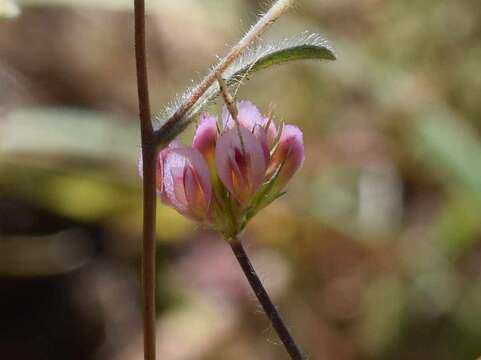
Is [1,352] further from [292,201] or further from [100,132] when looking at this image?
[292,201]

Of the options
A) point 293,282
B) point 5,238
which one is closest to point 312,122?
point 293,282

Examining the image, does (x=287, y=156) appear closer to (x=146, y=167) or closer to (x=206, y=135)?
(x=206, y=135)

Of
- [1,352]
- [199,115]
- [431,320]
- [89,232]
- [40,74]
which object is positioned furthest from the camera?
[40,74]

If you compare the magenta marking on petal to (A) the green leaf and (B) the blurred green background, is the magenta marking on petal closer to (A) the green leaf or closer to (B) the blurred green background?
(A) the green leaf

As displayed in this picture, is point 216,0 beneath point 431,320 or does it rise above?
above

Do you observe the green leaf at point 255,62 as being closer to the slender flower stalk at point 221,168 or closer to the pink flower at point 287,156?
the slender flower stalk at point 221,168

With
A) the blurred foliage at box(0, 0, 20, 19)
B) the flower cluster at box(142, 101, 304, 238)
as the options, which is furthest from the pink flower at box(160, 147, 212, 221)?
the blurred foliage at box(0, 0, 20, 19)
